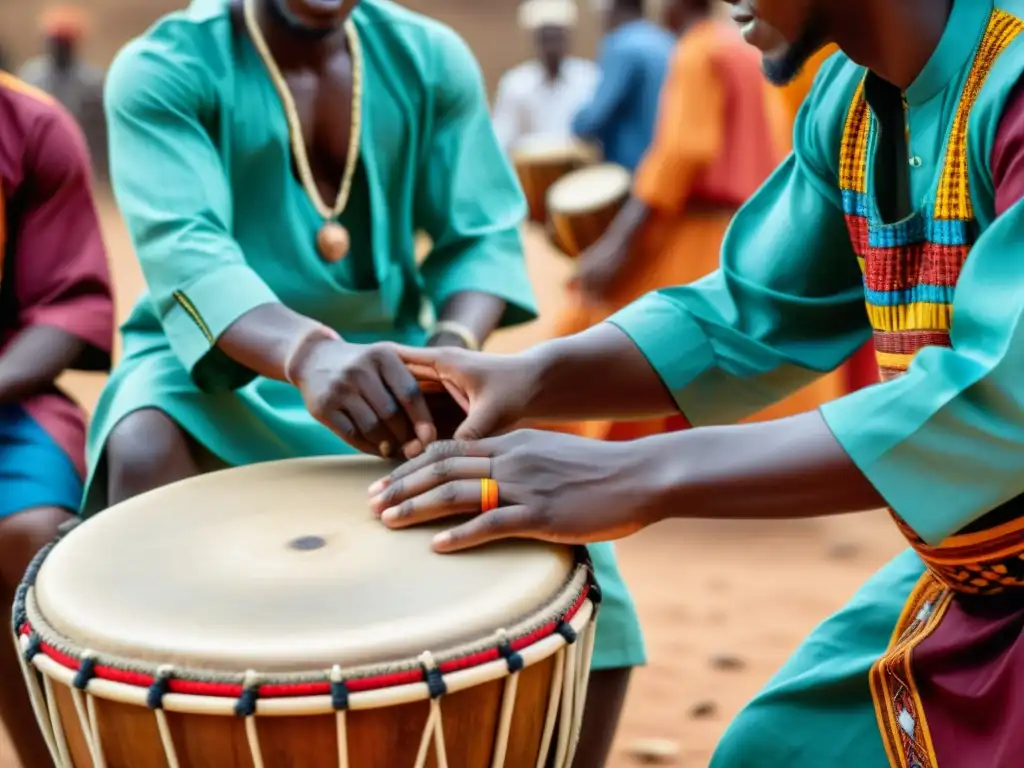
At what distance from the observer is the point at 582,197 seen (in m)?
4.83

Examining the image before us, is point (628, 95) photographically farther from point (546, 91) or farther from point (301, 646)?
point (301, 646)

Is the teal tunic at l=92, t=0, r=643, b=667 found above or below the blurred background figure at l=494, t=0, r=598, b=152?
above

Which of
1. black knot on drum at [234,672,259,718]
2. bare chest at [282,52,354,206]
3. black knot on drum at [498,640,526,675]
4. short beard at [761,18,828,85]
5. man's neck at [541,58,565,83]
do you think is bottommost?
man's neck at [541,58,565,83]

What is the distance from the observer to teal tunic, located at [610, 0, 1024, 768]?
125 cm

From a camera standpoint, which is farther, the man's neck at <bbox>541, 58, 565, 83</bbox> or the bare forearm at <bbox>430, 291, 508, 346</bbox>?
the man's neck at <bbox>541, 58, 565, 83</bbox>

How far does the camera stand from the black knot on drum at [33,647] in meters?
1.37

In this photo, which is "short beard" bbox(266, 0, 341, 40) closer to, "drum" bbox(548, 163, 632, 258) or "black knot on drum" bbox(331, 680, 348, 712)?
"black knot on drum" bbox(331, 680, 348, 712)

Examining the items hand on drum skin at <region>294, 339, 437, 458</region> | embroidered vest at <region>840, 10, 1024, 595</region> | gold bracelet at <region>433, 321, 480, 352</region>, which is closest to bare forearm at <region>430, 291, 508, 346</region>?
gold bracelet at <region>433, 321, 480, 352</region>

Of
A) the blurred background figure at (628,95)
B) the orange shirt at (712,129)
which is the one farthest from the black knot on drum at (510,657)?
the blurred background figure at (628,95)

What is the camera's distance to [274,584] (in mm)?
1386

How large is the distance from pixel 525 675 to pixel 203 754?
340mm

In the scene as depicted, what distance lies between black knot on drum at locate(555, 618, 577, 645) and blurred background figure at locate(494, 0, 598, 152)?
6.30 m

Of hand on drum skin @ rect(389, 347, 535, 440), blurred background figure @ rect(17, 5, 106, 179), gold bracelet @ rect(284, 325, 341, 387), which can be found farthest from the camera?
blurred background figure @ rect(17, 5, 106, 179)

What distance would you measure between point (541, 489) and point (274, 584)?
304 mm
